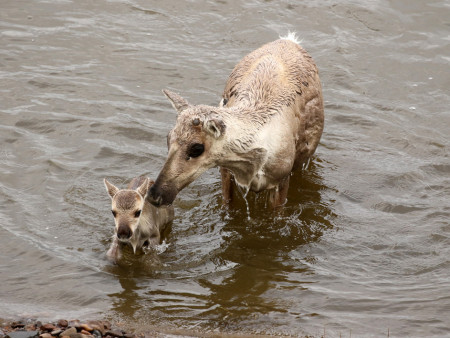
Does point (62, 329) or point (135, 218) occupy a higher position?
point (135, 218)

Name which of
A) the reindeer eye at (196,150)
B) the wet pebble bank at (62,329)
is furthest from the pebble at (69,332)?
the reindeer eye at (196,150)

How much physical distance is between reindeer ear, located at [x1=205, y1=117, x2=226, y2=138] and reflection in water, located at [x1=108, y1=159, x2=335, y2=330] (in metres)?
1.76

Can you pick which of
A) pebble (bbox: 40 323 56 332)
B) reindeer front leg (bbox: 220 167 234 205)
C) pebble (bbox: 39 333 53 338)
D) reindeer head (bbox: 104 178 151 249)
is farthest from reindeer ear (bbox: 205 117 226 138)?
pebble (bbox: 39 333 53 338)

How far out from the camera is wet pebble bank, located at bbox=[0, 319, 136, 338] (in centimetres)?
692

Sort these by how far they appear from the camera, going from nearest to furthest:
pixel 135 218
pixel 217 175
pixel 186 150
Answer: pixel 186 150 < pixel 135 218 < pixel 217 175

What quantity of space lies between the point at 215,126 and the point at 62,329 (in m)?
2.51

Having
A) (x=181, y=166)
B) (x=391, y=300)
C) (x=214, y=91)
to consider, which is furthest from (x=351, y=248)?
(x=214, y=91)

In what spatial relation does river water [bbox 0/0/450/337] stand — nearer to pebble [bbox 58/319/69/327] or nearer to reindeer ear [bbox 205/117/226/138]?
pebble [bbox 58/319/69/327]

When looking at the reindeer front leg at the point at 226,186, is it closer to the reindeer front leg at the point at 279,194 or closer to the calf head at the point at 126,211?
the reindeer front leg at the point at 279,194

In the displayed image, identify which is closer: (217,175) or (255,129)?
(255,129)

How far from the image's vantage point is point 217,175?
11.6 metres

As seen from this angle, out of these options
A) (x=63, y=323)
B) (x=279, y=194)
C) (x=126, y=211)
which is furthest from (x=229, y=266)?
(x=63, y=323)

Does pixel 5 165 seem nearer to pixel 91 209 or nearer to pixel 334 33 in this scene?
pixel 91 209

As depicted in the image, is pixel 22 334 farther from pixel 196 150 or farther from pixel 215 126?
pixel 215 126
